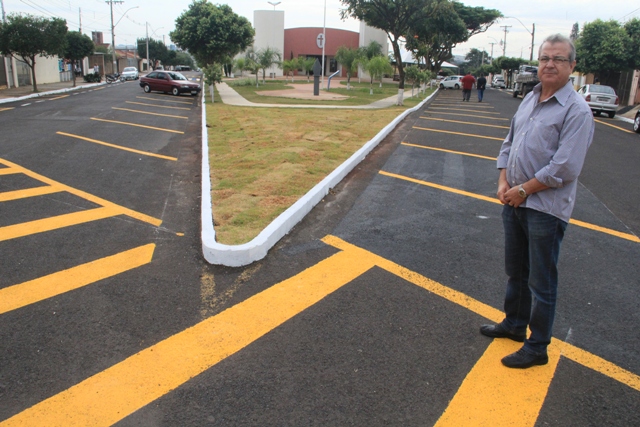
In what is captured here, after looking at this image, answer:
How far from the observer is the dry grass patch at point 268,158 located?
6.04m

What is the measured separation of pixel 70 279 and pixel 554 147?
4073mm

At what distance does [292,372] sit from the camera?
10.3ft

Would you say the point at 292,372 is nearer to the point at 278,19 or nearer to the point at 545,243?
the point at 545,243

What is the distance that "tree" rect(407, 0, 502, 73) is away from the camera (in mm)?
48406

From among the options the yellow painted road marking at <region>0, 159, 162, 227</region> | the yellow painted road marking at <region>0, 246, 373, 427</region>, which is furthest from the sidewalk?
the yellow painted road marking at <region>0, 246, 373, 427</region>

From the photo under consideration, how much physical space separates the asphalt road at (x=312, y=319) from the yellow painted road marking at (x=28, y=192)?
14cm

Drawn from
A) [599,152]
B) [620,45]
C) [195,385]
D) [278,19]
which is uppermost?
[278,19]

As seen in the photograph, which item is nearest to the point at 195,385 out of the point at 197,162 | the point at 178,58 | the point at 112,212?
the point at 112,212

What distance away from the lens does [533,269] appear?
3150mm

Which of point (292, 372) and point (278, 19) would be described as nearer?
point (292, 372)

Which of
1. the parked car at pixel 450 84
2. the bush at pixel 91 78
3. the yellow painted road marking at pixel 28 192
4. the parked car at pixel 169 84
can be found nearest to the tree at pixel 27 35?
the parked car at pixel 169 84

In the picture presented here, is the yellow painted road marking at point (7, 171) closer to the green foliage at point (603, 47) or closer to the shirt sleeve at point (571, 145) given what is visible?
the shirt sleeve at point (571, 145)

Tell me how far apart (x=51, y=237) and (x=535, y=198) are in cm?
495

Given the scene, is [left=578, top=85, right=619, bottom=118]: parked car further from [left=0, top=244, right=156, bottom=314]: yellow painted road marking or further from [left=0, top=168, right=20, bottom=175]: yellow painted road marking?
[left=0, top=244, right=156, bottom=314]: yellow painted road marking
